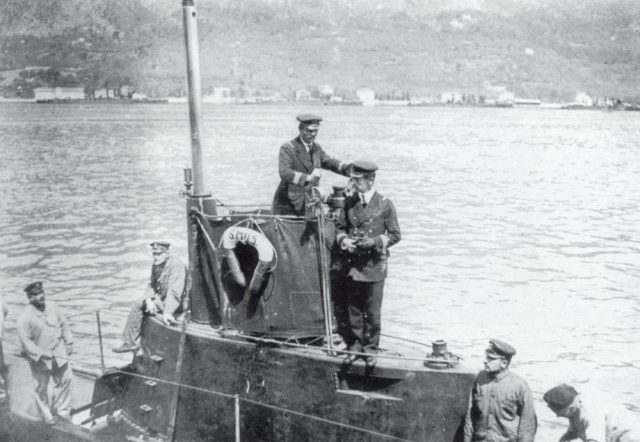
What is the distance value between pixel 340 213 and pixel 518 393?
2.33m

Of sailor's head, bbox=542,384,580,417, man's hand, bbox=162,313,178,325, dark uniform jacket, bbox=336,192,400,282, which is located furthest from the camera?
man's hand, bbox=162,313,178,325

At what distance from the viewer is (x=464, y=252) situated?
74.6 ft

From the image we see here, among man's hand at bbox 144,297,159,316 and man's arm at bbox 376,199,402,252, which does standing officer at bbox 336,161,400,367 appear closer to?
man's arm at bbox 376,199,402,252

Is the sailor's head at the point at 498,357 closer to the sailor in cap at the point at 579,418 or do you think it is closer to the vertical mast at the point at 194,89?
the sailor in cap at the point at 579,418

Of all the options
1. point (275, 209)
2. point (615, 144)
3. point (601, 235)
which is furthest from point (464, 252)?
point (615, 144)

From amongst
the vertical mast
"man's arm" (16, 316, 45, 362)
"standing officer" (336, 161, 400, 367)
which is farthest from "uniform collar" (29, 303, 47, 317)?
"standing officer" (336, 161, 400, 367)

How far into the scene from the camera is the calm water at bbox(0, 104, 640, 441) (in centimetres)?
1507

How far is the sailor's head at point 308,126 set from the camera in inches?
284

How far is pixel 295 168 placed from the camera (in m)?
7.41

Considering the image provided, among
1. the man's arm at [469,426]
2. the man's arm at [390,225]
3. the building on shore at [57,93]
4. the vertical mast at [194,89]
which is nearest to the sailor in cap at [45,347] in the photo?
the vertical mast at [194,89]

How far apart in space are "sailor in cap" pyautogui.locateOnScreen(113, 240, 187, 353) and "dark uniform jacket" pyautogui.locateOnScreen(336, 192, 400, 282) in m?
2.07

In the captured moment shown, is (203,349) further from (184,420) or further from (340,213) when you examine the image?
(340,213)

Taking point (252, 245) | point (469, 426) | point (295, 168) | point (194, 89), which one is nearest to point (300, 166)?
point (295, 168)

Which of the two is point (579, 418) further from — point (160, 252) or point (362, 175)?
point (160, 252)
